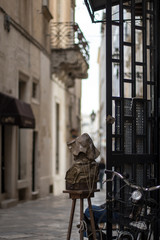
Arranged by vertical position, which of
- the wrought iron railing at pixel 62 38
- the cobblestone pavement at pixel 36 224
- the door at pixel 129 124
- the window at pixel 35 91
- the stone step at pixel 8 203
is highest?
the wrought iron railing at pixel 62 38

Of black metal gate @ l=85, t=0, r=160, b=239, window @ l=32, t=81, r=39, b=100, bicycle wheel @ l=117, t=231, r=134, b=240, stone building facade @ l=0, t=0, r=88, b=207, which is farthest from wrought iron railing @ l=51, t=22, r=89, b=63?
bicycle wheel @ l=117, t=231, r=134, b=240

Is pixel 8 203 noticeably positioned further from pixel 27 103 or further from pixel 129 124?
pixel 129 124

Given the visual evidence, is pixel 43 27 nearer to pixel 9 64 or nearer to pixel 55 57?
pixel 55 57

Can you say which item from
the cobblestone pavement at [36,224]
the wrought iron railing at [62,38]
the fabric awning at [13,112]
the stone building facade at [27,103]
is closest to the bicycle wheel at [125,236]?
the cobblestone pavement at [36,224]

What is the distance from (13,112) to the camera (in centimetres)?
1545

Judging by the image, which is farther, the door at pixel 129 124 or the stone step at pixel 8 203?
the stone step at pixel 8 203

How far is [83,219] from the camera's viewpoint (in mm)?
6770

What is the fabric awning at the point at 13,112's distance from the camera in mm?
14820

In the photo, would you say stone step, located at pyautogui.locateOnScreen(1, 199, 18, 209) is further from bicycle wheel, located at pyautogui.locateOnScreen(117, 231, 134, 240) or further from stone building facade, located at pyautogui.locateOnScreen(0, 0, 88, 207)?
bicycle wheel, located at pyautogui.locateOnScreen(117, 231, 134, 240)

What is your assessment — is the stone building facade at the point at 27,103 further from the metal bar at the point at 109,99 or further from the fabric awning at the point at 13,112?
the metal bar at the point at 109,99

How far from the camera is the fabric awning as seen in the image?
1482cm

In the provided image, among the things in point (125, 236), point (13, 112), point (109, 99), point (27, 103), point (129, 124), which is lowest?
point (125, 236)

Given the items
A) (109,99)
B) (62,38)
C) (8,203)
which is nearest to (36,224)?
(109,99)

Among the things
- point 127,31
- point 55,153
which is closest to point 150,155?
point 55,153
